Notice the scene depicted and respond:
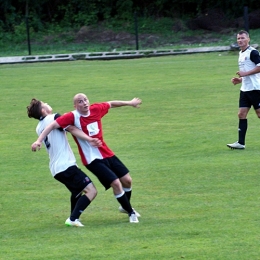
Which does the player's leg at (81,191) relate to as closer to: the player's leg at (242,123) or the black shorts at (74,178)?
the black shorts at (74,178)


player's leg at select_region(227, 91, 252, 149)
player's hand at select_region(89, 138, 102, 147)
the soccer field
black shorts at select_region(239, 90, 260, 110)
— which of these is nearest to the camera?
the soccer field

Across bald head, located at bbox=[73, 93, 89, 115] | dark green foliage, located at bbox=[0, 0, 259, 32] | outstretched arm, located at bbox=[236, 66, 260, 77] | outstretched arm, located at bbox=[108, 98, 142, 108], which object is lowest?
dark green foliage, located at bbox=[0, 0, 259, 32]

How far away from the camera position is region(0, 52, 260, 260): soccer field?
24.8ft

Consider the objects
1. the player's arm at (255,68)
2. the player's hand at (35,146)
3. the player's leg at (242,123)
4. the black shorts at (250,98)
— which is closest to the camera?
the player's hand at (35,146)

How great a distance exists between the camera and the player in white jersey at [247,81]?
13.2 m

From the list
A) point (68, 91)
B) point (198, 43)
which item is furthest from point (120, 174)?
point (198, 43)

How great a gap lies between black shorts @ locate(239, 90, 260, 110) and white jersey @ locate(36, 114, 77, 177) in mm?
5541

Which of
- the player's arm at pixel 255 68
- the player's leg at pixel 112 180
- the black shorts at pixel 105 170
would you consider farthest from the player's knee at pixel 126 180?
the player's arm at pixel 255 68

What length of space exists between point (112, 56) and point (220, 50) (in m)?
5.02

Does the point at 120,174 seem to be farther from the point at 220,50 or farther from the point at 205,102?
the point at 220,50

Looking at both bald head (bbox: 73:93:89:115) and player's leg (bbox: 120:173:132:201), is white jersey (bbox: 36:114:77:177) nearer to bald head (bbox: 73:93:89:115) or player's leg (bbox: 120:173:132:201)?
bald head (bbox: 73:93:89:115)

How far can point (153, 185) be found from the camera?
1075cm

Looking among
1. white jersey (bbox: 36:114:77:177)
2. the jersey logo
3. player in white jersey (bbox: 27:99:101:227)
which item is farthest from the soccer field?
the jersey logo

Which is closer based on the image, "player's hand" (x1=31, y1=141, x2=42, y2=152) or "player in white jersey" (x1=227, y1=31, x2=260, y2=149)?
"player's hand" (x1=31, y1=141, x2=42, y2=152)
